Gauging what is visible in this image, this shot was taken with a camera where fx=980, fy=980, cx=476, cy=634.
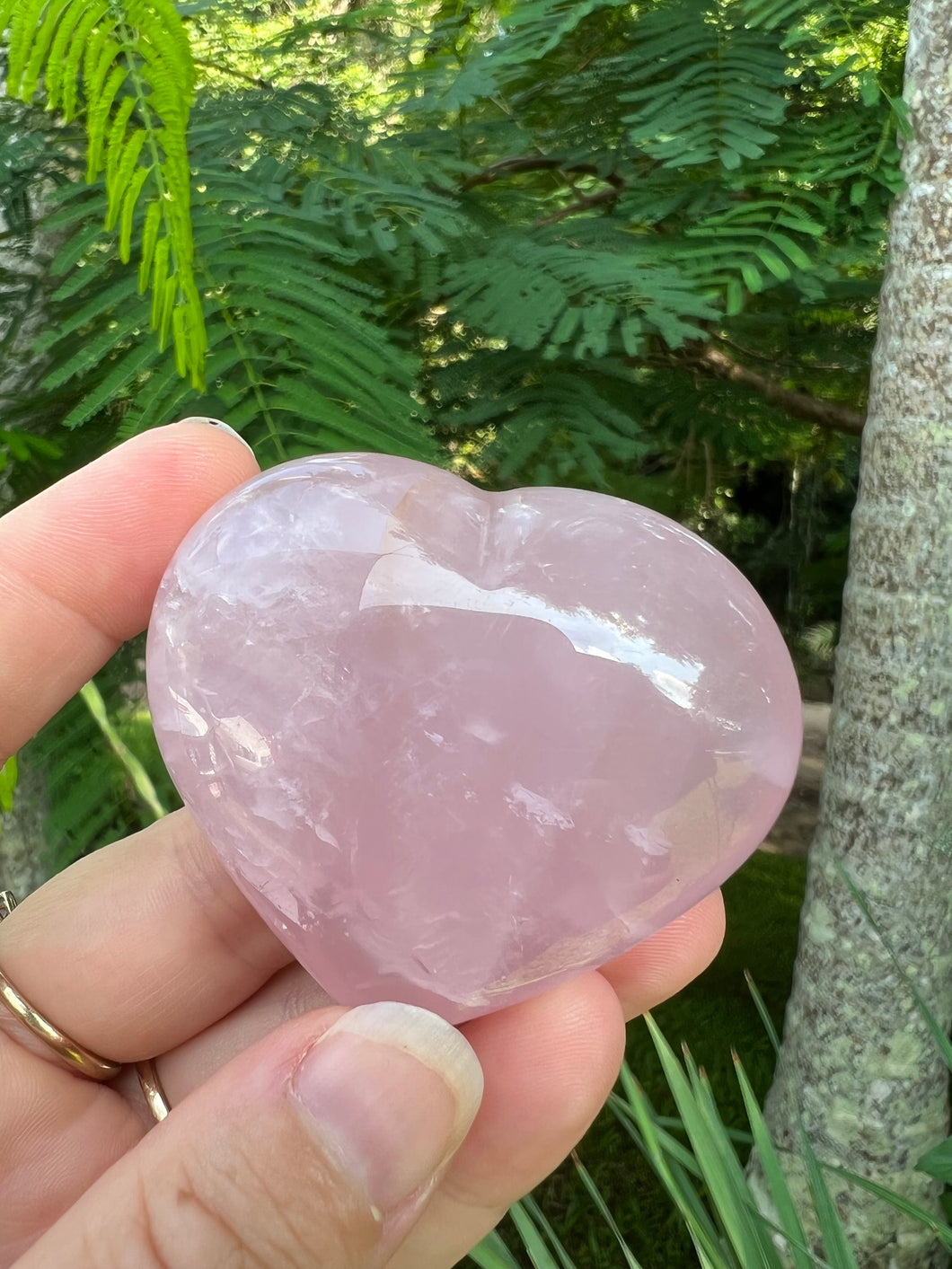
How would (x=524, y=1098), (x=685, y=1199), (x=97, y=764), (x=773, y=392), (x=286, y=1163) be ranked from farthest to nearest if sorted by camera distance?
(x=773, y=392), (x=97, y=764), (x=685, y=1199), (x=524, y=1098), (x=286, y=1163)

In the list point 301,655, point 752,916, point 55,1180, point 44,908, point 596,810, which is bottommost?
point 752,916

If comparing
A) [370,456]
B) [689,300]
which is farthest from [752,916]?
[370,456]

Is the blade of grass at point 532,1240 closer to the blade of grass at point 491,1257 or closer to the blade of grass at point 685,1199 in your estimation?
the blade of grass at point 491,1257

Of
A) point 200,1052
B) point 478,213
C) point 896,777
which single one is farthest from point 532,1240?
point 478,213

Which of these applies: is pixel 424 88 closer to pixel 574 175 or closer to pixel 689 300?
pixel 574 175

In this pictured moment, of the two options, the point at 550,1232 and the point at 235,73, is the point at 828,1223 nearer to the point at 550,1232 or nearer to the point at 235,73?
the point at 550,1232

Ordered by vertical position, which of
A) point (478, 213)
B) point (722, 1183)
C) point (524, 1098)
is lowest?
point (722, 1183)

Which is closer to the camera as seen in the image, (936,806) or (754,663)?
(754,663)
